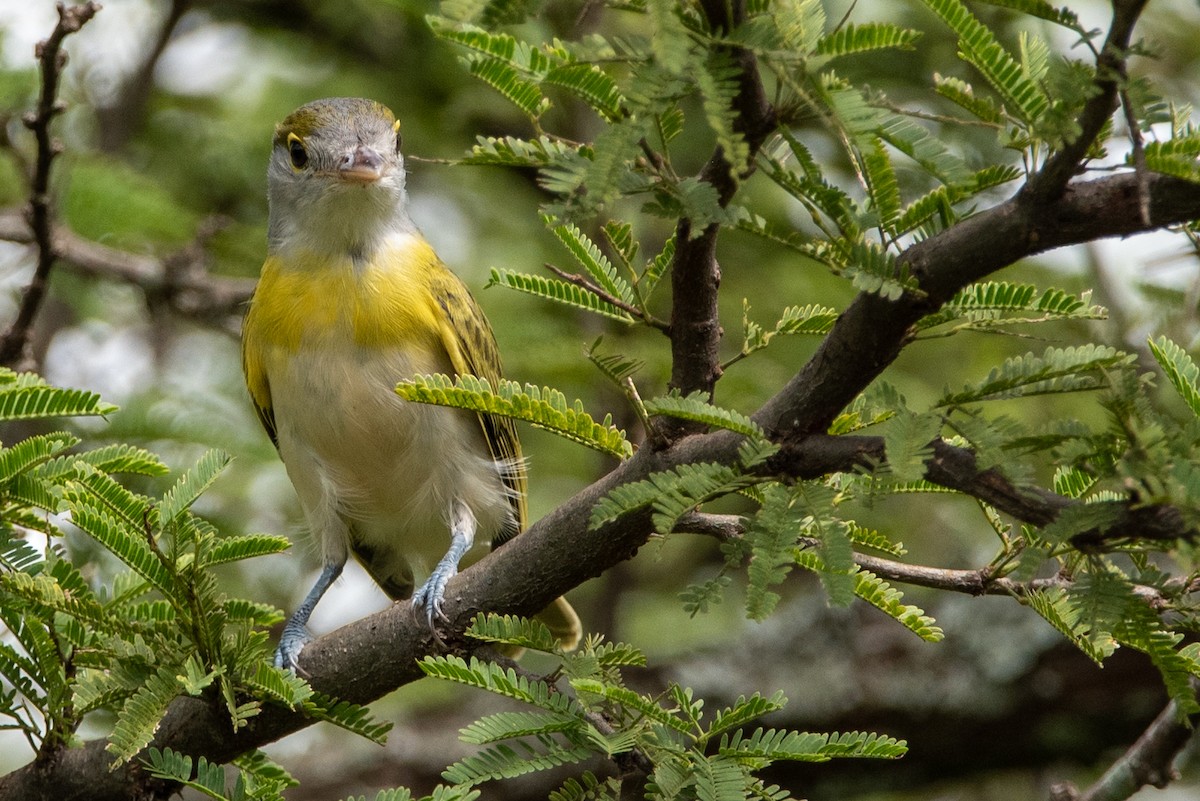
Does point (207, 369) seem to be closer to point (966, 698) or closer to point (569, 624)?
point (569, 624)

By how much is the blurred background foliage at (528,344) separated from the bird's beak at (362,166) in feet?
3.78

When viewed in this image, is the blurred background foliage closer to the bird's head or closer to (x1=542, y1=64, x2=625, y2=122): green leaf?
the bird's head

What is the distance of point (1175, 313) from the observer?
17.5 ft

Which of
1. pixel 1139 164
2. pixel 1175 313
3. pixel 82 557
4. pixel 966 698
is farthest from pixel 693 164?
pixel 1139 164

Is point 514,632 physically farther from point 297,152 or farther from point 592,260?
point 297,152

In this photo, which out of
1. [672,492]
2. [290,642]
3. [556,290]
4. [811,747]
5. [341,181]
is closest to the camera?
[672,492]

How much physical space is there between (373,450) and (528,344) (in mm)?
1500

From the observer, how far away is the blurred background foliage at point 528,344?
5551mm

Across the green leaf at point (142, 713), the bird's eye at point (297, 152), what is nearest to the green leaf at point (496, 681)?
the green leaf at point (142, 713)

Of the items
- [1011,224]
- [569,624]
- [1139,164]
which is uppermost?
[1139,164]

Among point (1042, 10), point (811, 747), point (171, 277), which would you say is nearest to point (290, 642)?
point (171, 277)

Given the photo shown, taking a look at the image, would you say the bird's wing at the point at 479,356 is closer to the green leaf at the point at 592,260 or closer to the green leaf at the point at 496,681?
the green leaf at the point at 592,260

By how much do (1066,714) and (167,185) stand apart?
17.8ft

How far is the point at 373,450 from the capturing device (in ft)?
15.2
